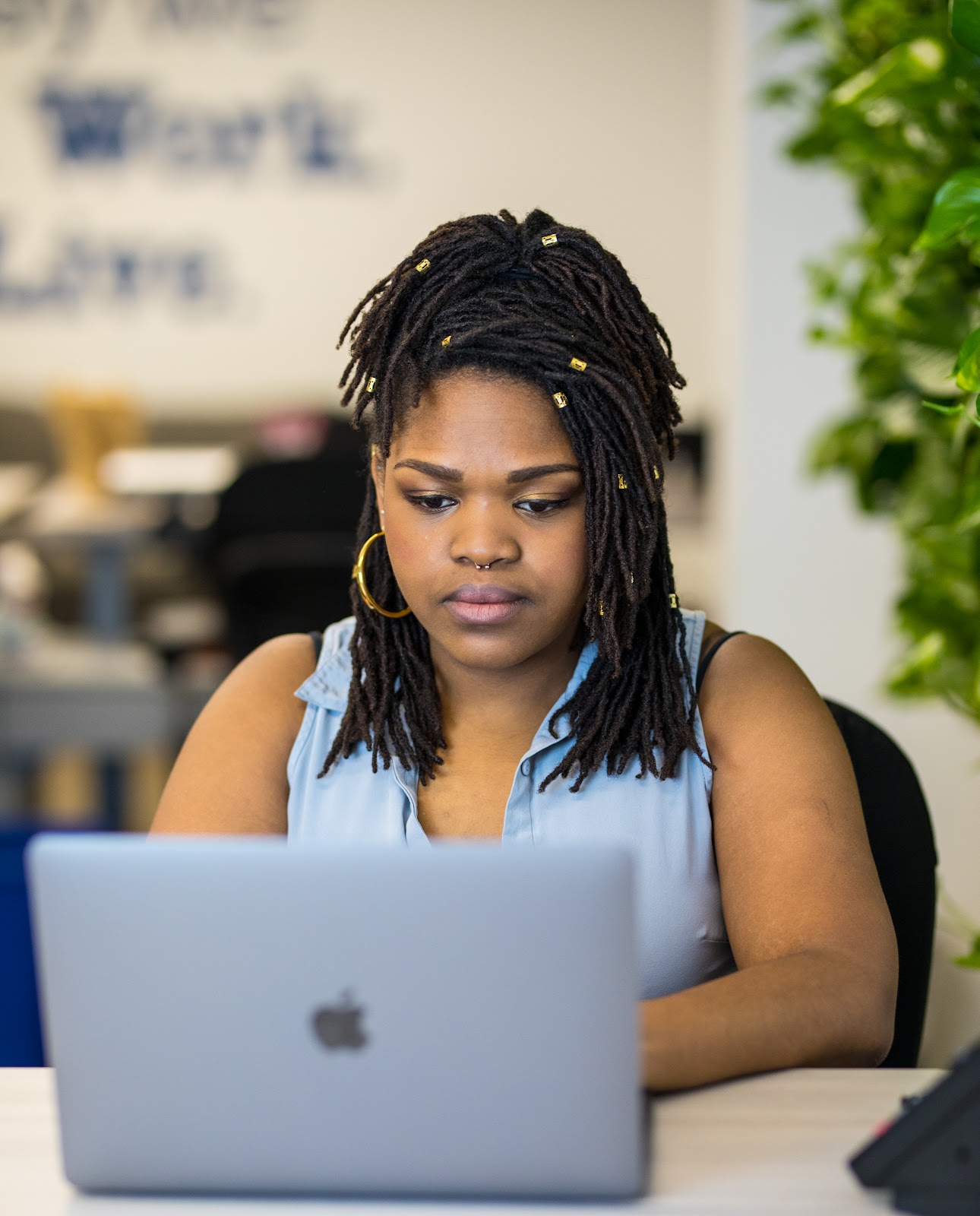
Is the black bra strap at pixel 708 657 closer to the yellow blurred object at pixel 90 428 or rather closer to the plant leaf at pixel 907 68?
the plant leaf at pixel 907 68

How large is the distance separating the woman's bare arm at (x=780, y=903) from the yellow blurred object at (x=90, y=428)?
150 inches

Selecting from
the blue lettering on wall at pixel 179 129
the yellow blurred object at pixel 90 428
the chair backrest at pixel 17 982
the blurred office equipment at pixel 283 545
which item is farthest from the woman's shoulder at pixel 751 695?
the blue lettering on wall at pixel 179 129

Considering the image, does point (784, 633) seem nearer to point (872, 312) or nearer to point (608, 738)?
point (872, 312)

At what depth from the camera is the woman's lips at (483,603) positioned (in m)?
1.19

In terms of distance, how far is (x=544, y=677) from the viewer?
1322 mm

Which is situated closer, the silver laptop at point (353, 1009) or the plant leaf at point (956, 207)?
the silver laptop at point (353, 1009)

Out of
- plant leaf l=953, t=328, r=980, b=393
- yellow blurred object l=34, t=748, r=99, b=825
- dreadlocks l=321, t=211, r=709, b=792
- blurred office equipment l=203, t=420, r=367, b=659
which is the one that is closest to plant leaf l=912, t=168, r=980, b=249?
plant leaf l=953, t=328, r=980, b=393

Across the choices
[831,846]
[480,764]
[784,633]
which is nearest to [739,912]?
[831,846]

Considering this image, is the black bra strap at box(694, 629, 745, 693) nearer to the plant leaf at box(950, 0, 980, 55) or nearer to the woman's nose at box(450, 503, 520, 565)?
the woman's nose at box(450, 503, 520, 565)

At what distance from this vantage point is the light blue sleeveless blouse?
1.25 metres

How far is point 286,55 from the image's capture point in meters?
5.78

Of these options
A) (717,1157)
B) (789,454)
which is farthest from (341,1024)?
(789,454)

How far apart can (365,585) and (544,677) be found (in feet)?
0.58

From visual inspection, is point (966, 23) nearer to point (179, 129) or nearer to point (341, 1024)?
point (341, 1024)
